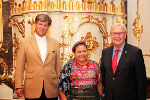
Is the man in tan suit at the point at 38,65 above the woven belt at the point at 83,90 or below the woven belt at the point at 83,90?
above

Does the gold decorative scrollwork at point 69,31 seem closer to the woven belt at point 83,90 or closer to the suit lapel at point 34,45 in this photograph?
the suit lapel at point 34,45

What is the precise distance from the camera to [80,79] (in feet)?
11.1

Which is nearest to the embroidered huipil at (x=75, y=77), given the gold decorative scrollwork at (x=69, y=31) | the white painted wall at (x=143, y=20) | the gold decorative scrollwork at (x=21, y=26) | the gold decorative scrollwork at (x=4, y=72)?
the gold decorative scrollwork at (x=69, y=31)

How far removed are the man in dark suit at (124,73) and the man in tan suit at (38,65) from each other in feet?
2.39

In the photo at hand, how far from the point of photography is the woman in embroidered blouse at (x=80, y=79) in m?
3.39

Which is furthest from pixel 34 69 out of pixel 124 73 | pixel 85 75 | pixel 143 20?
pixel 143 20

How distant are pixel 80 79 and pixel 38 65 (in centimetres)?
57

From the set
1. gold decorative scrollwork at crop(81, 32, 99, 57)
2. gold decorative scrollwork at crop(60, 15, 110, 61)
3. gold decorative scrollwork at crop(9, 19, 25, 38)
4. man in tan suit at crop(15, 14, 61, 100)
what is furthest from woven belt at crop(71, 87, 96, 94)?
gold decorative scrollwork at crop(9, 19, 25, 38)

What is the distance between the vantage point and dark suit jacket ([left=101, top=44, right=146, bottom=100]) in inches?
126

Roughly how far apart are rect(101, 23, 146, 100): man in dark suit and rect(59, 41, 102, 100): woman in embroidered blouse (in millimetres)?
152

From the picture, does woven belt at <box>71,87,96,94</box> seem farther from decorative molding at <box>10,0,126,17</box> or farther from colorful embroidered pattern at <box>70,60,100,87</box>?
decorative molding at <box>10,0,126,17</box>

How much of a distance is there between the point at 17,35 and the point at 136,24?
284 centimetres

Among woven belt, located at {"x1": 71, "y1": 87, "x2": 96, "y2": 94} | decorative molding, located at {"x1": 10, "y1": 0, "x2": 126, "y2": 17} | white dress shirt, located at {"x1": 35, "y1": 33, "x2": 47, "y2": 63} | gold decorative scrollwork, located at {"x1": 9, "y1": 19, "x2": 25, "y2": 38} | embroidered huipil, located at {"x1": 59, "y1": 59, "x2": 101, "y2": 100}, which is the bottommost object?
woven belt, located at {"x1": 71, "y1": 87, "x2": 96, "y2": 94}

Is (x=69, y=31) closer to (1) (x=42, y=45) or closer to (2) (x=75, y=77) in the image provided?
(1) (x=42, y=45)
